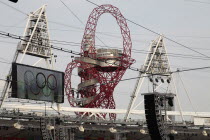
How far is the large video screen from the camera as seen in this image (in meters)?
61.9

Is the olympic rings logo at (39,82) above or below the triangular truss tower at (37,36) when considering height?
below

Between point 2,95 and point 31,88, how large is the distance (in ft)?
15.9

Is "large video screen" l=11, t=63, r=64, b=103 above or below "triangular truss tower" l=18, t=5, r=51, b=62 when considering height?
below

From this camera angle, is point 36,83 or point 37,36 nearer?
point 36,83

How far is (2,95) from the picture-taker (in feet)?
209

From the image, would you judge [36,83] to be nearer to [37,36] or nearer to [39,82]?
[39,82]

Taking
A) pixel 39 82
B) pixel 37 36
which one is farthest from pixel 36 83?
pixel 37 36

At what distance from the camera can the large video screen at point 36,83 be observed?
6188 centimetres

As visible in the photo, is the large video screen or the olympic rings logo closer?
the large video screen

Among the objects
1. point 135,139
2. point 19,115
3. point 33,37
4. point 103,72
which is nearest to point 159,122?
point 19,115

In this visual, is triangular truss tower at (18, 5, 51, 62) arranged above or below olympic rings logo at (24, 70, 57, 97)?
above

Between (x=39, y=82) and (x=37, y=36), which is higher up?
(x=37, y=36)

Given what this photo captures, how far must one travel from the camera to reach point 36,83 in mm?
65312

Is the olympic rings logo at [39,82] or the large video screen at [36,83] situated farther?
the olympic rings logo at [39,82]
